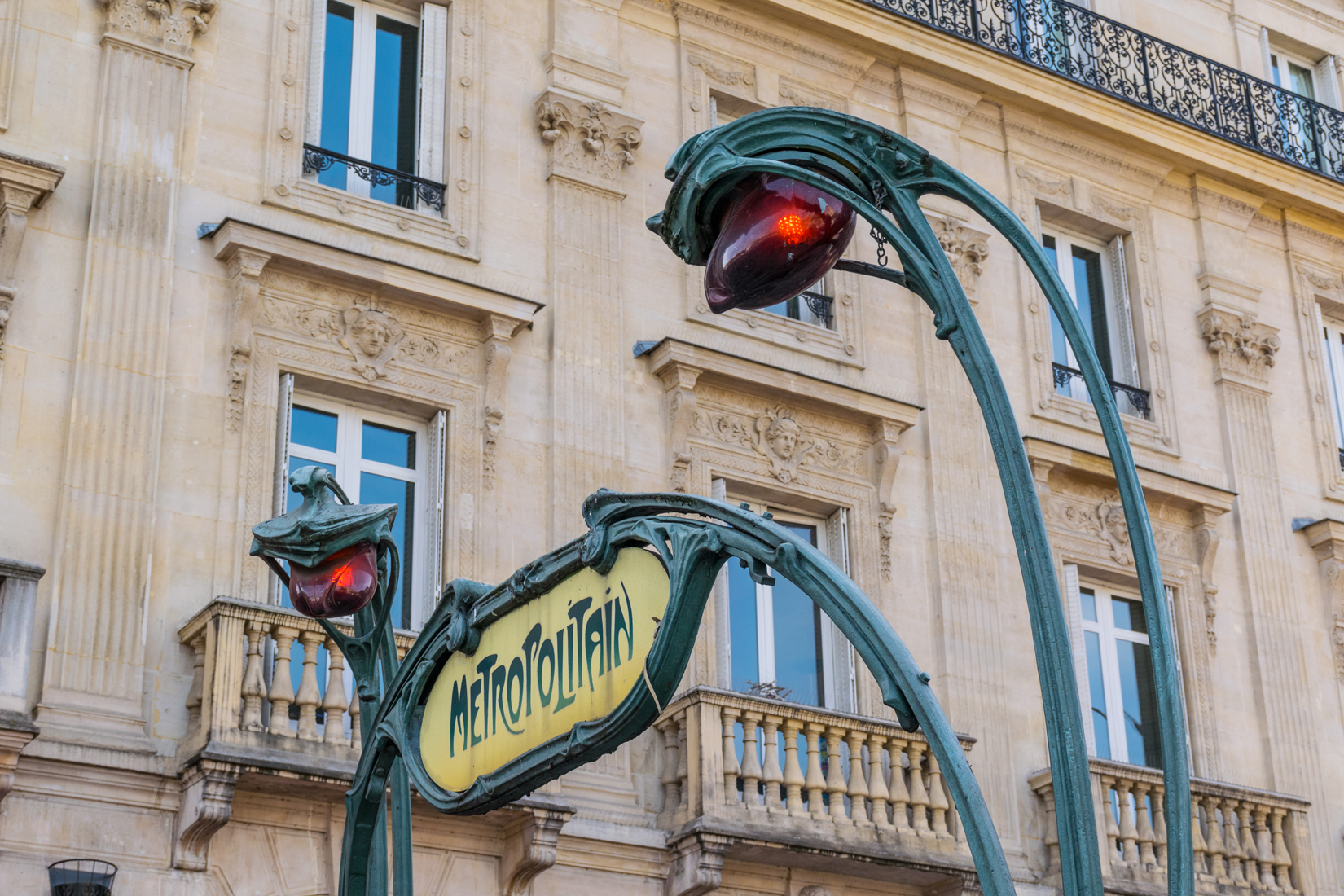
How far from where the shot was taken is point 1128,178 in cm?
1777

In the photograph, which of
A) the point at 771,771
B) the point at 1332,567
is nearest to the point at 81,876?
the point at 771,771

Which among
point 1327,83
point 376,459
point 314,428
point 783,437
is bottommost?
point 376,459

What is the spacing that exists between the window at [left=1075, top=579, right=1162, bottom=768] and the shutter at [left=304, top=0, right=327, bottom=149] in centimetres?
717

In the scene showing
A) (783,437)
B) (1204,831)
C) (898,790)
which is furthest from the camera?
(1204,831)

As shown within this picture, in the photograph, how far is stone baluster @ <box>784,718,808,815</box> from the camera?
42.3 feet

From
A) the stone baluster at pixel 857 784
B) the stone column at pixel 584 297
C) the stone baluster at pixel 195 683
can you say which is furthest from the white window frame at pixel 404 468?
the stone baluster at pixel 857 784

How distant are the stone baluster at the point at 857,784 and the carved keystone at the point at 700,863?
45.2 inches

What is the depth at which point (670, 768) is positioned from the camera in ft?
42.7

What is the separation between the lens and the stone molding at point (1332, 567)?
1705cm

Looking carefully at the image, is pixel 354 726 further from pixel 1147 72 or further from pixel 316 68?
pixel 1147 72

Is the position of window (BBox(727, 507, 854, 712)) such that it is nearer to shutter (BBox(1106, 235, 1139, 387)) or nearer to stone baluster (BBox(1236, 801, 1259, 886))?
stone baluster (BBox(1236, 801, 1259, 886))

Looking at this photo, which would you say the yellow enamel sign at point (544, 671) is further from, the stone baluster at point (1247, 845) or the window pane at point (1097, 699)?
the stone baluster at point (1247, 845)

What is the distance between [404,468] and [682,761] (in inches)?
109

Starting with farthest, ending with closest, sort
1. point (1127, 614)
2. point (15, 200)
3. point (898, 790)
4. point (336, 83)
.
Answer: point (1127, 614), point (336, 83), point (898, 790), point (15, 200)
